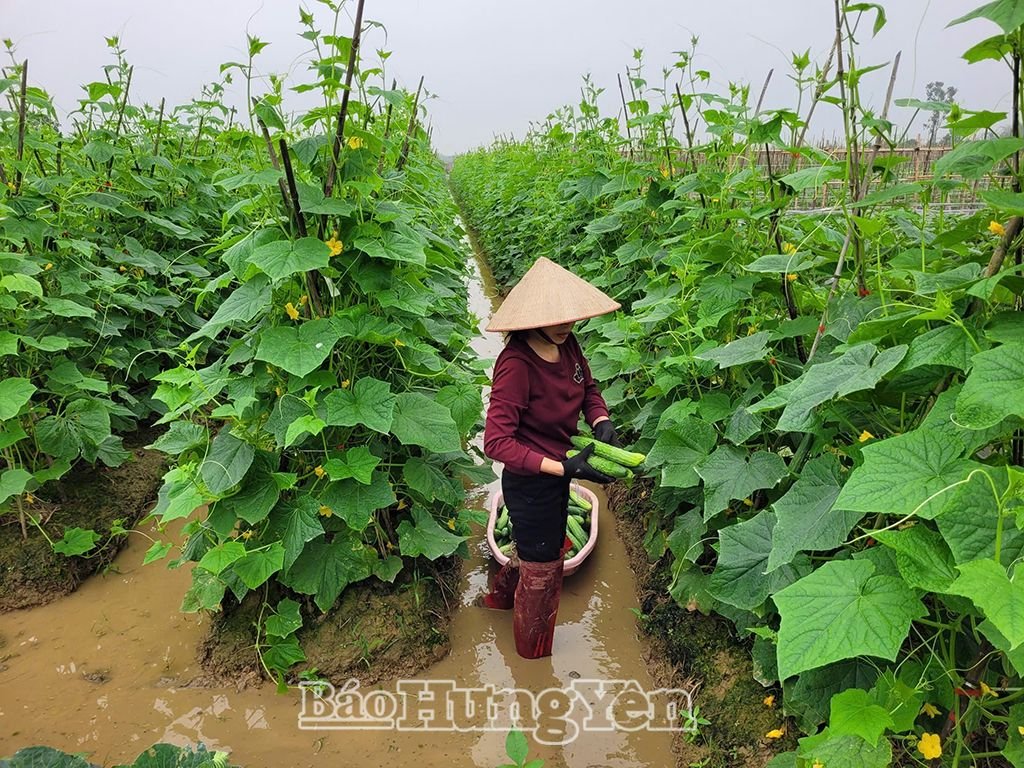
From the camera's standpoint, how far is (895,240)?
257cm

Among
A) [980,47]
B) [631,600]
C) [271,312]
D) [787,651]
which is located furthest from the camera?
[631,600]

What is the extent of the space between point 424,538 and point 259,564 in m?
0.69

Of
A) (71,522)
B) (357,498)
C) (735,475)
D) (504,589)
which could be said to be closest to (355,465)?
(357,498)

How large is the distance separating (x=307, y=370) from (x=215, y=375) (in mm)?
659

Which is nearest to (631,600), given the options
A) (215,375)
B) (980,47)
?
(215,375)

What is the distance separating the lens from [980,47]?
4.98ft

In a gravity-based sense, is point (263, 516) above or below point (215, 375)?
below

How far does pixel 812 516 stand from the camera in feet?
5.98

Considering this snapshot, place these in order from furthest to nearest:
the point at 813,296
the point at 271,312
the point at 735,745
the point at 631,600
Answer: the point at 631,600 < the point at 271,312 < the point at 813,296 < the point at 735,745

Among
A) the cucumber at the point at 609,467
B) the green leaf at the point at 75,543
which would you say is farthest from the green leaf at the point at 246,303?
the green leaf at the point at 75,543

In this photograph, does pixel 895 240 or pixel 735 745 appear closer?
pixel 735 745

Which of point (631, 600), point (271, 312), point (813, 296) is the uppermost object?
point (271, 312)

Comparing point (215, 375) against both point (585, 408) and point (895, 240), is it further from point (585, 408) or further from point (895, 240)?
point (895, 240)

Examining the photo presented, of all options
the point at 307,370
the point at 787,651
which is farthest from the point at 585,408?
the point at 787,651
